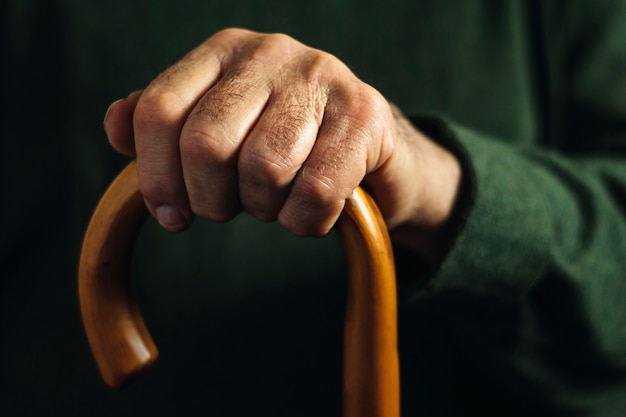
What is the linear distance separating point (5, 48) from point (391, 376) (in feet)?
1.52

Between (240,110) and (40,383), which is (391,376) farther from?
(40,383)

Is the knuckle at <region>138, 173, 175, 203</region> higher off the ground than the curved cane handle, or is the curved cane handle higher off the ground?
the knuckle at <region>138, 173, 175, 203</region>

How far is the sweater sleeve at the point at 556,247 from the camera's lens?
447mm

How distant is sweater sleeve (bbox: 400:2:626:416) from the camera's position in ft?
1.47

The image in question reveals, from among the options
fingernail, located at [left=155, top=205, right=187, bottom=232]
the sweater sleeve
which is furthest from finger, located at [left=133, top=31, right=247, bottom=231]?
the sweater sleeve

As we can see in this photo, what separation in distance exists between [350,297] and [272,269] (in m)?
0.27

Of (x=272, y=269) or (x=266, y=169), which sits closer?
(x=266, y=169)

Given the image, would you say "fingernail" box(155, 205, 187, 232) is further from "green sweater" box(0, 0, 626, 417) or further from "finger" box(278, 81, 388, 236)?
"green sweater" box(0, 0, 626, 417)

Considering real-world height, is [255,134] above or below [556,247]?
above

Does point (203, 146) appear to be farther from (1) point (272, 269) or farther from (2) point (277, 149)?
(1) point (272, 269)

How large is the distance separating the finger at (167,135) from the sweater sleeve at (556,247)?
0.69 ft

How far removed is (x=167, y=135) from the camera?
0.92 ft

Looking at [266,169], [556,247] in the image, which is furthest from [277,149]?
[556,247]

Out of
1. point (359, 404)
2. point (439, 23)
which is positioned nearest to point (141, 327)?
point (359, 404)
